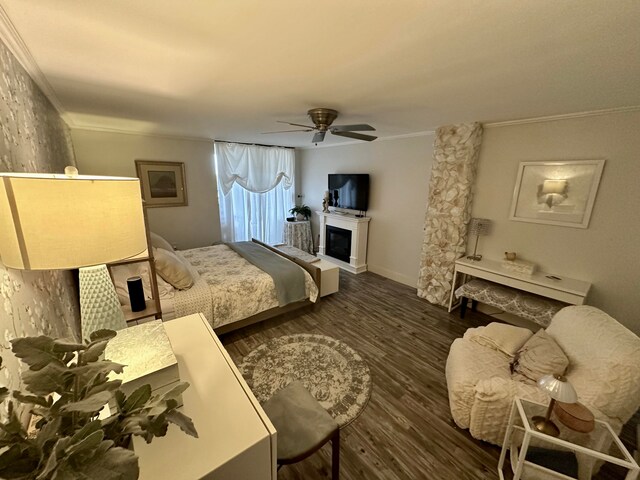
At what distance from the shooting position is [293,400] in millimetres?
1392

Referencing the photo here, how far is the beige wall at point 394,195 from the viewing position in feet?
12.3

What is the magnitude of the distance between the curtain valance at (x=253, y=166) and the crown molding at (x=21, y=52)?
104 inches

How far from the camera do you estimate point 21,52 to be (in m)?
1.40

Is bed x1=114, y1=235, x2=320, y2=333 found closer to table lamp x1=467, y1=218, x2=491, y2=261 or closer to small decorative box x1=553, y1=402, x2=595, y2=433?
table lamp x1=467, y1=218, x2=491, y2=261

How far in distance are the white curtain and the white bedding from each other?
1.94 metres

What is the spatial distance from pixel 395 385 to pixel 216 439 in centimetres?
177

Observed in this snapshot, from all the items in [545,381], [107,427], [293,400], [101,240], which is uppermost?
[101,240]

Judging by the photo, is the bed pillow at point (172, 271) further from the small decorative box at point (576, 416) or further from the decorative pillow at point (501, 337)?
the small decorative box at point (576, 416)

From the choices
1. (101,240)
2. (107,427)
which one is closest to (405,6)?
(101,240)

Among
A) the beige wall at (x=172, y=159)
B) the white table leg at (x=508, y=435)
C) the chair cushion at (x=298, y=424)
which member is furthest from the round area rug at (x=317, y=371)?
the beige wall at (x=172, y=159)

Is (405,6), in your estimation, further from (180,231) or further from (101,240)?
(180,231)

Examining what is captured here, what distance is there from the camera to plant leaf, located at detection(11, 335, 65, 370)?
49 centimetres

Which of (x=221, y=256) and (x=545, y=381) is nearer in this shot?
(x=545, y=381)

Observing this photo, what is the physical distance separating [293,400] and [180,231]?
396cm
